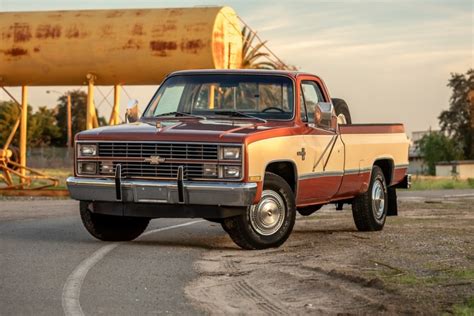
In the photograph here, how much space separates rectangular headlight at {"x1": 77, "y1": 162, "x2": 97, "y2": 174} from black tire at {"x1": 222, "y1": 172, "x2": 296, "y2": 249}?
158 centimetres

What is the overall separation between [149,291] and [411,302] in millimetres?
2159

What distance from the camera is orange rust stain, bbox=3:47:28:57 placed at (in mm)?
31016

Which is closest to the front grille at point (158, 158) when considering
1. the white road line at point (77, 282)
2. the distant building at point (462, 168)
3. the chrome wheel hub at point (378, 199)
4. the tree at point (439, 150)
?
the white road line at point (77, 282)

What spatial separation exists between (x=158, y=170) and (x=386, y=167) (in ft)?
15.8

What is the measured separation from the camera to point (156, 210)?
40.2ft

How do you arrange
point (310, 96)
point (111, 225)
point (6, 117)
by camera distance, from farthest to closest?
point (6, 117), point (310, 96), point (111, 225)

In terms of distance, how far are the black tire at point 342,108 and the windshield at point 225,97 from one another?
1.96 metres

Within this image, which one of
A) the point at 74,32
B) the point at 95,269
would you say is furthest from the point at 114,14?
the point at 95,269

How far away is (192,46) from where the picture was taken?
29734 mm

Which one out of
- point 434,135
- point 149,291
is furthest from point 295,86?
point 434,135

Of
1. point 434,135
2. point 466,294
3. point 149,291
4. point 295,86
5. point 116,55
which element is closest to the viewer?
point 466,294

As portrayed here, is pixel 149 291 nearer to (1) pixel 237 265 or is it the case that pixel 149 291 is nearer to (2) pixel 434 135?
(1) pixel 237 265

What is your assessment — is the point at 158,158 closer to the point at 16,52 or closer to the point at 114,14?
the point at 114,14

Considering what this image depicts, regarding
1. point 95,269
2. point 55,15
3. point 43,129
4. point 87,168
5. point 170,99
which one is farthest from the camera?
point 43,129
